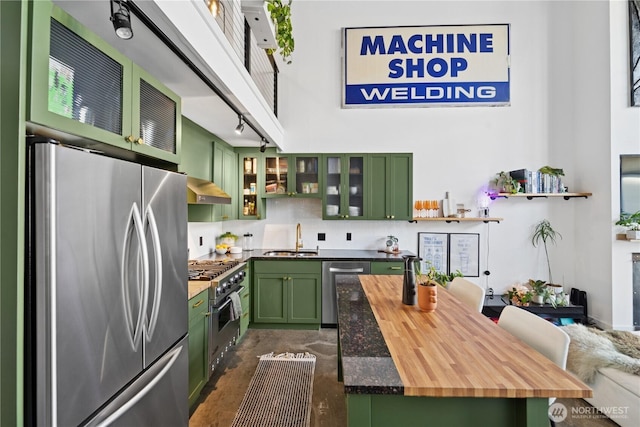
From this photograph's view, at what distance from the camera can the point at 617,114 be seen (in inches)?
137

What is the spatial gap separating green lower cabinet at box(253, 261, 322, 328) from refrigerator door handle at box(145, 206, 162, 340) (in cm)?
218

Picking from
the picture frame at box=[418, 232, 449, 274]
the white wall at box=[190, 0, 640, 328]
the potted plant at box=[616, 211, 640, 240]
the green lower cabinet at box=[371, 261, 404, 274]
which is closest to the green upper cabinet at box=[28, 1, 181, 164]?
the white wall at box=[190, 0, 640, 328]

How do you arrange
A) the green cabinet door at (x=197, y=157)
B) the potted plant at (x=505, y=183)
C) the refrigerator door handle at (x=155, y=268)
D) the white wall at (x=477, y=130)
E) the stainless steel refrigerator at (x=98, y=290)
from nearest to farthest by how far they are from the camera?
the stainless steel refrigerator at (x=98, y=290), the refrigerator door handle at (x=155, y=268), the green cabinet door at (x=197, y=157), the potted plant at (x=505, y=183), the white wall at (x=477, y=130)

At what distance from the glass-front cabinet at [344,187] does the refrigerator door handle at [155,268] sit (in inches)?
108

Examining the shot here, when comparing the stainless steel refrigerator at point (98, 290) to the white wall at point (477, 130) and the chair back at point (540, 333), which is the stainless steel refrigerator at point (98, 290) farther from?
the white wall at point (477, 130)

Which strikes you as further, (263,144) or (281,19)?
(263,144)

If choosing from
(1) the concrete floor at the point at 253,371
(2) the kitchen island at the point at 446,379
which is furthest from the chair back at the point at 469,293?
(1) the concrete floor at the point at 253,371

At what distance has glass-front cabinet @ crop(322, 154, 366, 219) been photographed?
3.99 m

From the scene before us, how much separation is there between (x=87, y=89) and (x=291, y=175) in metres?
2.95

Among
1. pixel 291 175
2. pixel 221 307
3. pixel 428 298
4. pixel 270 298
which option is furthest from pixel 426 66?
pixel 221 307

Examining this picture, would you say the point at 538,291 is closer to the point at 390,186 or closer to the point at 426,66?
the point at 390,186

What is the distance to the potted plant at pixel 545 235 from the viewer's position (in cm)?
404

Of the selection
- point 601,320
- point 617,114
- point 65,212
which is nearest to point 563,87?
point 617,114

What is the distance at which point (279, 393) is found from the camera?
2.35m
